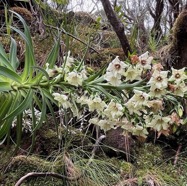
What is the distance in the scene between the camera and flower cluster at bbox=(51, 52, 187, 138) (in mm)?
857

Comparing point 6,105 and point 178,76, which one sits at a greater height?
point 178,76

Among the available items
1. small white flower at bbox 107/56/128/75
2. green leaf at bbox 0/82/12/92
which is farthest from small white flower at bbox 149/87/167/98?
green leaf at bbox 0/82/12/92

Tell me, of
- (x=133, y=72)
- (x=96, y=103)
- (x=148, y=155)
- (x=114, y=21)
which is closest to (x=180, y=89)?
(x=133, y=72)

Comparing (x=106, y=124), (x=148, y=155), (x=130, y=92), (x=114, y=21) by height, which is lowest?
(x=148, y=155)

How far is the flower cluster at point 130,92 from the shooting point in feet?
2.81

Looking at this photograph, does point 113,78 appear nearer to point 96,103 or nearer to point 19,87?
point 96,103

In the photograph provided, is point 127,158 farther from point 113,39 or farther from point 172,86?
point 113,39

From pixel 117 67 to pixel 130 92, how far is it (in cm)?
12

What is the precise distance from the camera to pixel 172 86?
85cm

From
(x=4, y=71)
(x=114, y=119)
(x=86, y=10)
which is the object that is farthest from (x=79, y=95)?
(x=86, y=10)

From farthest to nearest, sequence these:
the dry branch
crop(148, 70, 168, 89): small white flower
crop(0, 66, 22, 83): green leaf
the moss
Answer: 1. the dry branch
2. the moss
3. crop(0, 66, 22, 83): green leaf
4. crop(148, 70, 168, 89): small white flower

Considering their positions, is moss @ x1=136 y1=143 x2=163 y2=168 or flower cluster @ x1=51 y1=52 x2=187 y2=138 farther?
moss @ x1=136 y1=143 x2=163 y2=168

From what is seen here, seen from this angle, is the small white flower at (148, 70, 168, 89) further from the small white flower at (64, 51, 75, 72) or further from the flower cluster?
the small white flower at (64, 51, 75, 72)

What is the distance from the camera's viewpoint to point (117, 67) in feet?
2.89
